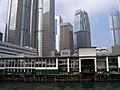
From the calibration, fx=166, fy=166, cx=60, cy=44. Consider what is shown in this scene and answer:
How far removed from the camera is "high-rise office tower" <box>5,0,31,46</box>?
159 m

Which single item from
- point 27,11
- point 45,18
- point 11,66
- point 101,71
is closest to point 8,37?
point 27,11

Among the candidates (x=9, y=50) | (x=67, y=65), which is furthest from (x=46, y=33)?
(x=67, y=65)

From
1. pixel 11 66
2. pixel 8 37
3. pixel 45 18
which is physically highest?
pixel 45 18

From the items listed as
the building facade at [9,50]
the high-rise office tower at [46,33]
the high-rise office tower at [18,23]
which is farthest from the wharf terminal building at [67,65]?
the high-rise office tower at [46,33]

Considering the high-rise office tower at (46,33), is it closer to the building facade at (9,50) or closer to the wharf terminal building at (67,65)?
the building facade at (9,50)

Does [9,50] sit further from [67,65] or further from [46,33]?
[46,33]

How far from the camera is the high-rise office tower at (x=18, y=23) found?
159 m

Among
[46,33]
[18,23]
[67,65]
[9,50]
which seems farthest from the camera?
[46,33]

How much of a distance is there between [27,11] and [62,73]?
→ 124833 mm

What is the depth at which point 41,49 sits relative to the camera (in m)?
188

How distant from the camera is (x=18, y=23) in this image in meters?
164

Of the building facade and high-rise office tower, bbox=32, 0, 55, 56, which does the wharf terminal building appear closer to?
the building facade

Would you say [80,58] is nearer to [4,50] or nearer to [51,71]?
[51,71]

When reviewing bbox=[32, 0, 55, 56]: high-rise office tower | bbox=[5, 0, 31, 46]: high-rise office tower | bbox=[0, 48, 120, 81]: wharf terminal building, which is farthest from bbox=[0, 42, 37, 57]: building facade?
bbox=[32, 0, 55, 56]: high-rise office tower
